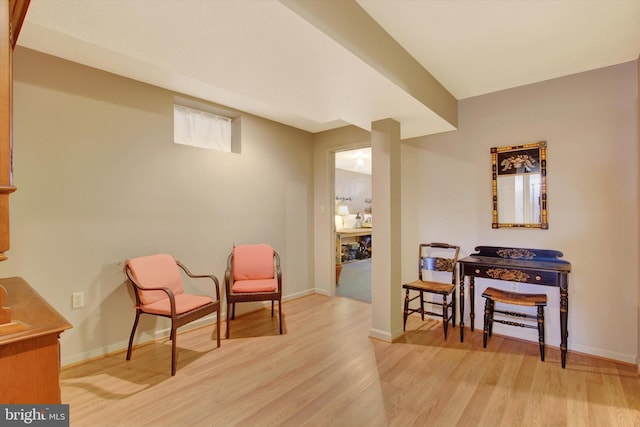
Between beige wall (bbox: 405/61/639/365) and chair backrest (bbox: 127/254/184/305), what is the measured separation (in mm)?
3010

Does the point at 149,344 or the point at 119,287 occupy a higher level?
the point at 119,287

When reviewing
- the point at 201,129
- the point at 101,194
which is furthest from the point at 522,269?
the point at 101,194

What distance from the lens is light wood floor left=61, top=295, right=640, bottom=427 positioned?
5.86 feet

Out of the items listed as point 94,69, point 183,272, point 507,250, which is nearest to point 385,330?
point 507,250

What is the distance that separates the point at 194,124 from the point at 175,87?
46 centimetres

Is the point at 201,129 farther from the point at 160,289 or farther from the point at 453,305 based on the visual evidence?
the point at 453,305

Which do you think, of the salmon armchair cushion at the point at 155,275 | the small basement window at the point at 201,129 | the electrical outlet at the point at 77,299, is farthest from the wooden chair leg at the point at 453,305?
the electrical outlet at the point at 77,299

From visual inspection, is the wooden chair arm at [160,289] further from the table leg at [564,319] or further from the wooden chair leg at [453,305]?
the table leg at [564,319]

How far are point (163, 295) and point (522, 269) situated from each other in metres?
3.08

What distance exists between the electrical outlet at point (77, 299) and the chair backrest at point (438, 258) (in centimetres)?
316

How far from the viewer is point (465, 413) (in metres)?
1.82

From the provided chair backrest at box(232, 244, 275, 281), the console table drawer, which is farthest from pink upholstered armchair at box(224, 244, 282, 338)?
the console table drawer

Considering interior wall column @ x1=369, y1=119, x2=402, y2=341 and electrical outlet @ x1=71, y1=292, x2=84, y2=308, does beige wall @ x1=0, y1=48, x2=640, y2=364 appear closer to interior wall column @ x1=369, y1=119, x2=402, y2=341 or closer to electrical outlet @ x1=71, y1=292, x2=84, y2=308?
electrical outlet @ x1=71, y1=292, x2=84, y2=308

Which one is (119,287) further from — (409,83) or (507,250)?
(507,250)
